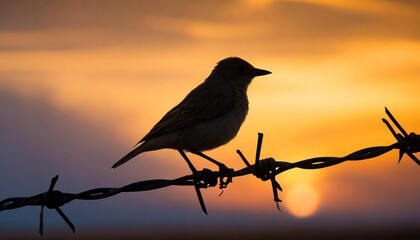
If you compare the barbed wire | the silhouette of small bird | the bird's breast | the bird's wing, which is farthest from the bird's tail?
the barbed wire

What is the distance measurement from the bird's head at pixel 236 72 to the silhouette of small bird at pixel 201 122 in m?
0.47

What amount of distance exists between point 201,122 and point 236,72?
225cm

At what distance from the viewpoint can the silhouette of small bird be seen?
330 inches

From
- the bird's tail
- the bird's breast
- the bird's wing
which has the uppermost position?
the bird's wing

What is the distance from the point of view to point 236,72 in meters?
10.7

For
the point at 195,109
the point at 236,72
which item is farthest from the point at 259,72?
the point at 195,109

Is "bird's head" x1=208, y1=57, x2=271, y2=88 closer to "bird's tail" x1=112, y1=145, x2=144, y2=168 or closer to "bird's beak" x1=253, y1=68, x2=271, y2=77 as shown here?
"bird's beak" x1=253, y1=68, x2=271, y2=77

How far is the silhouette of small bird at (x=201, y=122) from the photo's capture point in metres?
8.38

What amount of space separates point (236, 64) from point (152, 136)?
3038mm

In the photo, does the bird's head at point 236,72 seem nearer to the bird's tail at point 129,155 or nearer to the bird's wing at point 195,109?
the bird's wing at point 195,109

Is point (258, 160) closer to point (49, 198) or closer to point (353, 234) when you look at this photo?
point (49, 198)

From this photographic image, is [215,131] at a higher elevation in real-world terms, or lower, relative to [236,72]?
lower

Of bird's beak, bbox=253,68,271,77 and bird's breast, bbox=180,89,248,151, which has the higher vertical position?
bird's beak, bbox=253,68,271,77

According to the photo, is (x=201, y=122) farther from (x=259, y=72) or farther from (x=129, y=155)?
(x=259, y=72)
